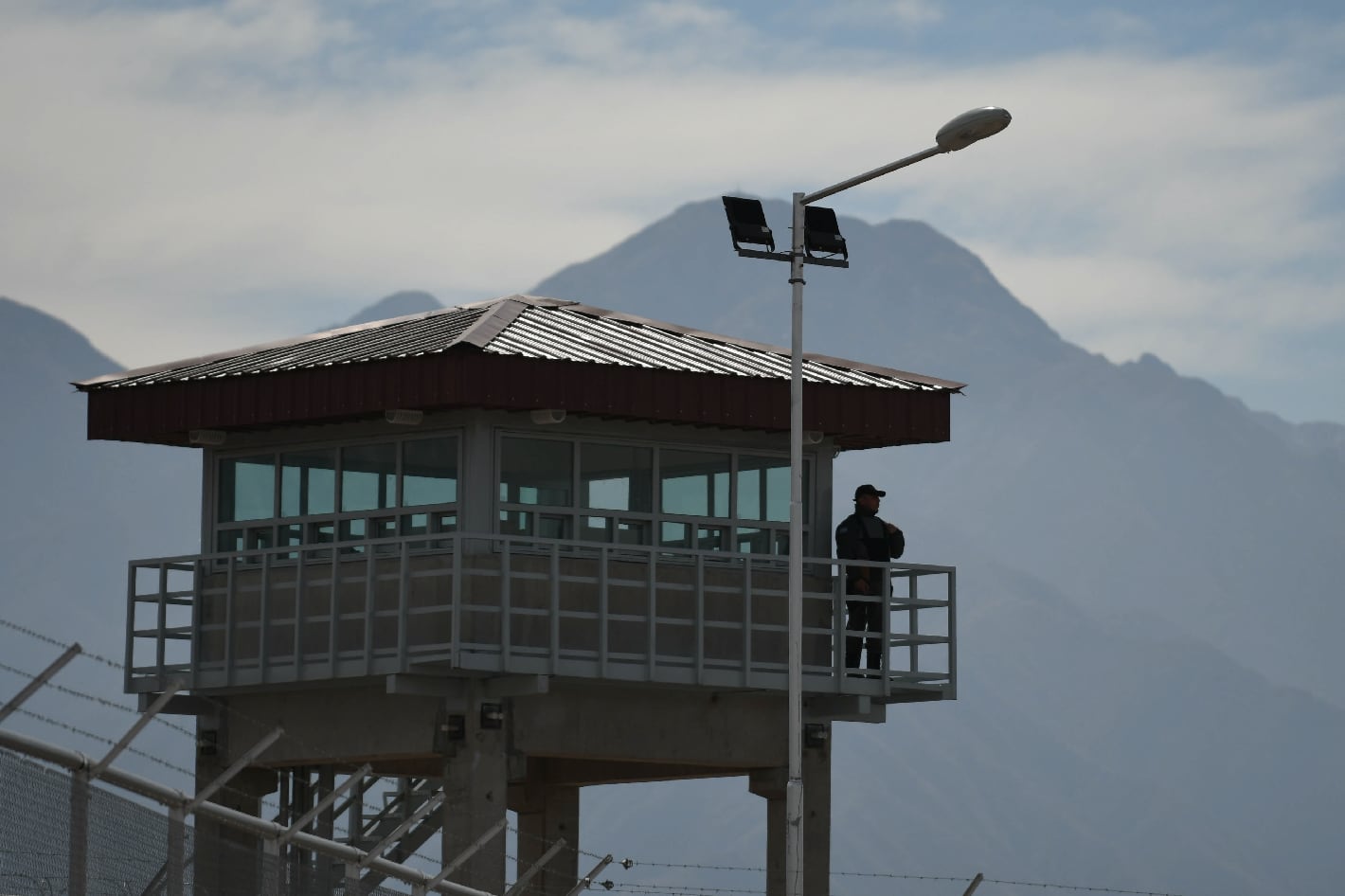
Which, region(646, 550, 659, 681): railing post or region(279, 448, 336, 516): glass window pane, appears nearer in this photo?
region(646, 550, 659, 681): railing post

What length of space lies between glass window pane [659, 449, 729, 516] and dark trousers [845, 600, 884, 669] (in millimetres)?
2012

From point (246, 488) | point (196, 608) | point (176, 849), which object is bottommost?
point (176, 849)

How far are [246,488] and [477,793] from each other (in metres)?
5.72

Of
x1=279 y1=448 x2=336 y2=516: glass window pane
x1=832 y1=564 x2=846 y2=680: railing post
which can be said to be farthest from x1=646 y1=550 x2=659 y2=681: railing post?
x1=279 y1=448 x2=336 y2=516: glass window pane

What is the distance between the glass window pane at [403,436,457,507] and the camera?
29.7 m

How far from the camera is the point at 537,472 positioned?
29906 mm

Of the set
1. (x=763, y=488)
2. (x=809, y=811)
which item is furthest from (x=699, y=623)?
(x=809, y=811)

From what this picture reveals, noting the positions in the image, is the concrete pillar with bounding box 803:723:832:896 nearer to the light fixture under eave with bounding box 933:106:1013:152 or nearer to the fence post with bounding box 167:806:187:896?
the light fixture under eave with bounding box 933:106:1013:152

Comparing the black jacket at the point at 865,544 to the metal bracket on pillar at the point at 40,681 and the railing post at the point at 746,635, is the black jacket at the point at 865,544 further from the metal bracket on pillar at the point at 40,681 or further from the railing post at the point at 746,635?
the metal bracket on pillar at the point at 40,681

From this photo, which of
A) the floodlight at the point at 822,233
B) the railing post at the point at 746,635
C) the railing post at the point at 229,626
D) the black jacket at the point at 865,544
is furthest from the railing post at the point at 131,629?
the floodlight at the point at 822,233

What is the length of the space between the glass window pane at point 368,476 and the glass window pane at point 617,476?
7.56ft

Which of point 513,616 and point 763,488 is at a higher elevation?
point 763,488

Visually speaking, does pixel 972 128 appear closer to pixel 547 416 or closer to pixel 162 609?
pixel 547 416

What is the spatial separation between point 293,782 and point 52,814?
15.9m
